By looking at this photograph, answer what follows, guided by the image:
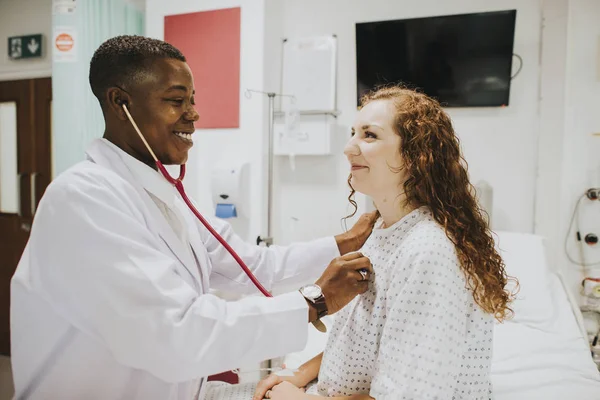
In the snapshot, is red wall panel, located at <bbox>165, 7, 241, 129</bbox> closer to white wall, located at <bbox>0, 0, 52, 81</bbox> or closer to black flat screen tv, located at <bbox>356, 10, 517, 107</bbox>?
black flat screen tv, located at <bbox>356, 10, 517, 107</bbox>

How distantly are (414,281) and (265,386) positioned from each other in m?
0.59

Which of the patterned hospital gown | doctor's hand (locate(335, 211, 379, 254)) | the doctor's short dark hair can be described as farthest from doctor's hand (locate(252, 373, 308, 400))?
the doctor's short dark hair

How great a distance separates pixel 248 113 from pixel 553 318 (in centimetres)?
198

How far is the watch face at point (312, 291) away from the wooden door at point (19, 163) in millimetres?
2812

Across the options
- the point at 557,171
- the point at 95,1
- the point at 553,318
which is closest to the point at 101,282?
the point at 553,318

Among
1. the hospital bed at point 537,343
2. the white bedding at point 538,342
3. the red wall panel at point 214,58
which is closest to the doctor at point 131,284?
the hospital bed at point 537,343

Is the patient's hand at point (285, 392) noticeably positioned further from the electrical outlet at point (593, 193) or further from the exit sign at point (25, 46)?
the exit sign at point (25, 46)

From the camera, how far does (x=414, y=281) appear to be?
912mm

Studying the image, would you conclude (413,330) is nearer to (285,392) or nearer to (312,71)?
(285,392)

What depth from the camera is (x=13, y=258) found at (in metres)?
3.12

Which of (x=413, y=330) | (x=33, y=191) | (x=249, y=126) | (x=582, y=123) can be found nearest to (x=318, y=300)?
(x=413, y=330)

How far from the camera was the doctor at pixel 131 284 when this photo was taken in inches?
34.8

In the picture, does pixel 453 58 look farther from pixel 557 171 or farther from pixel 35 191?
pixel 35 191

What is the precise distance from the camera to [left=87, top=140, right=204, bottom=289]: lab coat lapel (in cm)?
110
